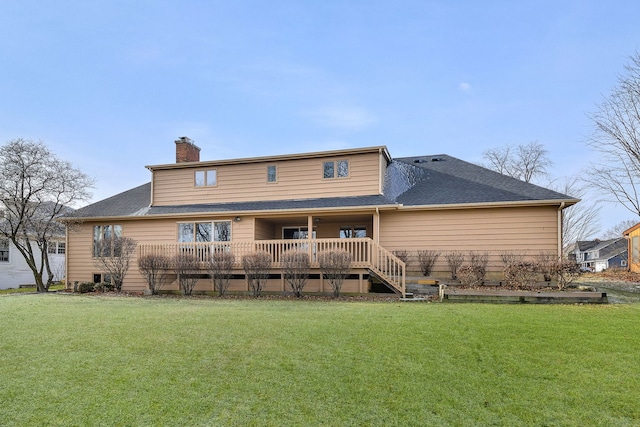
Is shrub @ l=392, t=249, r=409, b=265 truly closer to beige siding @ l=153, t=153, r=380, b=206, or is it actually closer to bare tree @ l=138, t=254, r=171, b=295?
beige siding @ l=153, t=153, r=380, b=206

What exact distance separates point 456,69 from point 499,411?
51.6ft

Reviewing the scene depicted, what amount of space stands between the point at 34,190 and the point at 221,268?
31.8ft

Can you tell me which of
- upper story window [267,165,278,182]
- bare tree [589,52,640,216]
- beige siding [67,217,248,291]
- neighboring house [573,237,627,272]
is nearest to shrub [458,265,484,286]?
beige siding [67,217,248,291]

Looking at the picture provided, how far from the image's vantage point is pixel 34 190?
1569 centimetres

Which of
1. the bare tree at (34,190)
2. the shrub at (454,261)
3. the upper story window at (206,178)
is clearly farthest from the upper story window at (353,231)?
the bare tree at (34,190)

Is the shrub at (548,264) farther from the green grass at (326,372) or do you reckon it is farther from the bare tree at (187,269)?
the bare tree at (187,269)

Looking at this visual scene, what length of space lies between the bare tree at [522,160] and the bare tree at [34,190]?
30.9 meters

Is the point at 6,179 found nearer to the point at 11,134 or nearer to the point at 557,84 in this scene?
the point at 11,134

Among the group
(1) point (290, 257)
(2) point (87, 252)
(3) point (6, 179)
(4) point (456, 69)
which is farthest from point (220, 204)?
(4) point (456, 69)

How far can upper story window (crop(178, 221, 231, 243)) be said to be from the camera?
48.6 ft

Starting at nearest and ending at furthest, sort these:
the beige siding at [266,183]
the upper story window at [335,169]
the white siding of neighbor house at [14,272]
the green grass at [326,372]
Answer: the green grass at [326,372] < the beige siding at [266,183] < the upper story window at [335,169] < the white siding of neighbor house at [14,272]

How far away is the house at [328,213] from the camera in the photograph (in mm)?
12844

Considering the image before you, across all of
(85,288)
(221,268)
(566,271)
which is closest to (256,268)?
(221,268)

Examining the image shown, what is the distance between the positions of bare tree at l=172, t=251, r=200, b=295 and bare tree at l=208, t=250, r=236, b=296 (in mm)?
683
